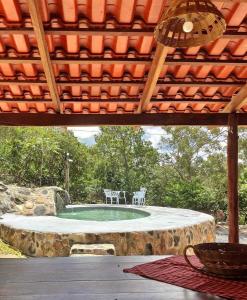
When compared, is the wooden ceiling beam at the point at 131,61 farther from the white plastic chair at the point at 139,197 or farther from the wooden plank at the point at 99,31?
the white plastic chair at the point at 139,197

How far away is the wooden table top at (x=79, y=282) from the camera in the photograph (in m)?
1.36

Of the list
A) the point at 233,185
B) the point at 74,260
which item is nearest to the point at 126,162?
the point at 233,185

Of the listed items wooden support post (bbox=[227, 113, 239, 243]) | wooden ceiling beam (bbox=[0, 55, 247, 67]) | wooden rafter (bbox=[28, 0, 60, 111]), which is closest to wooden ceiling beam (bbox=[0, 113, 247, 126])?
wooden support post (bbox=[227, 113, 239, 243])

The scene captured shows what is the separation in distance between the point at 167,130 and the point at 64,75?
12.7 metres

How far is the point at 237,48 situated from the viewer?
11.1ft

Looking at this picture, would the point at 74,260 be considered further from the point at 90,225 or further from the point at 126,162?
the point at 126,162

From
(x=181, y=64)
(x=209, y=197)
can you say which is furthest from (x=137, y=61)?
(x=209, y=197)

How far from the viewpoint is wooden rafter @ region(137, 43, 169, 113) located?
10.3 feet

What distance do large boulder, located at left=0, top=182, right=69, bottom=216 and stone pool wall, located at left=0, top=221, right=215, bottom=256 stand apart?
8.52ft

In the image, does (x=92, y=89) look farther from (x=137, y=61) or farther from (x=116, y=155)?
(x=116, y=155)

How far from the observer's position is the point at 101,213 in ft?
38.8

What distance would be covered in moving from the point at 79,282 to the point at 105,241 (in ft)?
16.8

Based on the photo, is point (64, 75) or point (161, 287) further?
point (64, 75)

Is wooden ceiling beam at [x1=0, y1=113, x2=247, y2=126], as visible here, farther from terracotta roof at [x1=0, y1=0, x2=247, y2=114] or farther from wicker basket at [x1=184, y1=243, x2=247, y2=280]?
wicker basket at [x1=184, y1=243, x2=247, y2=280]
